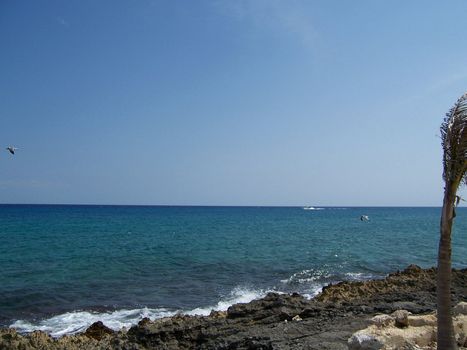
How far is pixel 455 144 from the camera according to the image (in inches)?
263

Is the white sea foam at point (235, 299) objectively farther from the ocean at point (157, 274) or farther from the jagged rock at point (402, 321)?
the jagged rock at point (402, 321)

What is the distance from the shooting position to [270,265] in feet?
92.8

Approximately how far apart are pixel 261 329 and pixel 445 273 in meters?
5.17

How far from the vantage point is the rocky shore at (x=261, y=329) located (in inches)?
385

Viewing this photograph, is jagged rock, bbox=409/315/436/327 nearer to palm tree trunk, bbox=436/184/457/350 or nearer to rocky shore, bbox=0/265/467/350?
rocky shore, bbox=0/265/467/350

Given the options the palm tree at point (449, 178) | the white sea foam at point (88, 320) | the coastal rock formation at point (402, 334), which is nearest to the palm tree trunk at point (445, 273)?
the palm tree at point (449, 178)

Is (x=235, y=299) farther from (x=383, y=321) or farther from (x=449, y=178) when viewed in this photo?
(x=449, y=178)

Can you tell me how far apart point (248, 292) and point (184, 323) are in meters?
8.70

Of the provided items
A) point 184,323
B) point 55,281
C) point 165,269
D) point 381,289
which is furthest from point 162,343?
point 165,269

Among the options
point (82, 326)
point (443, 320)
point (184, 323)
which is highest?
point (443, 320)

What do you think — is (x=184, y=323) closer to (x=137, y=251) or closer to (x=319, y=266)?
(x=319, y=266)

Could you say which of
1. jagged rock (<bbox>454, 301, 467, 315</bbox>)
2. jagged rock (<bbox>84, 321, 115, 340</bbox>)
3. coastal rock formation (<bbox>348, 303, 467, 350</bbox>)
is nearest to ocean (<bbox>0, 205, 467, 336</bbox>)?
jagged rock (<bbox>84, 321, 115, 340</bbox>)

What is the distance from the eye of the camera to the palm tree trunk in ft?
21.7

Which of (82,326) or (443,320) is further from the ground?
(443,320)
